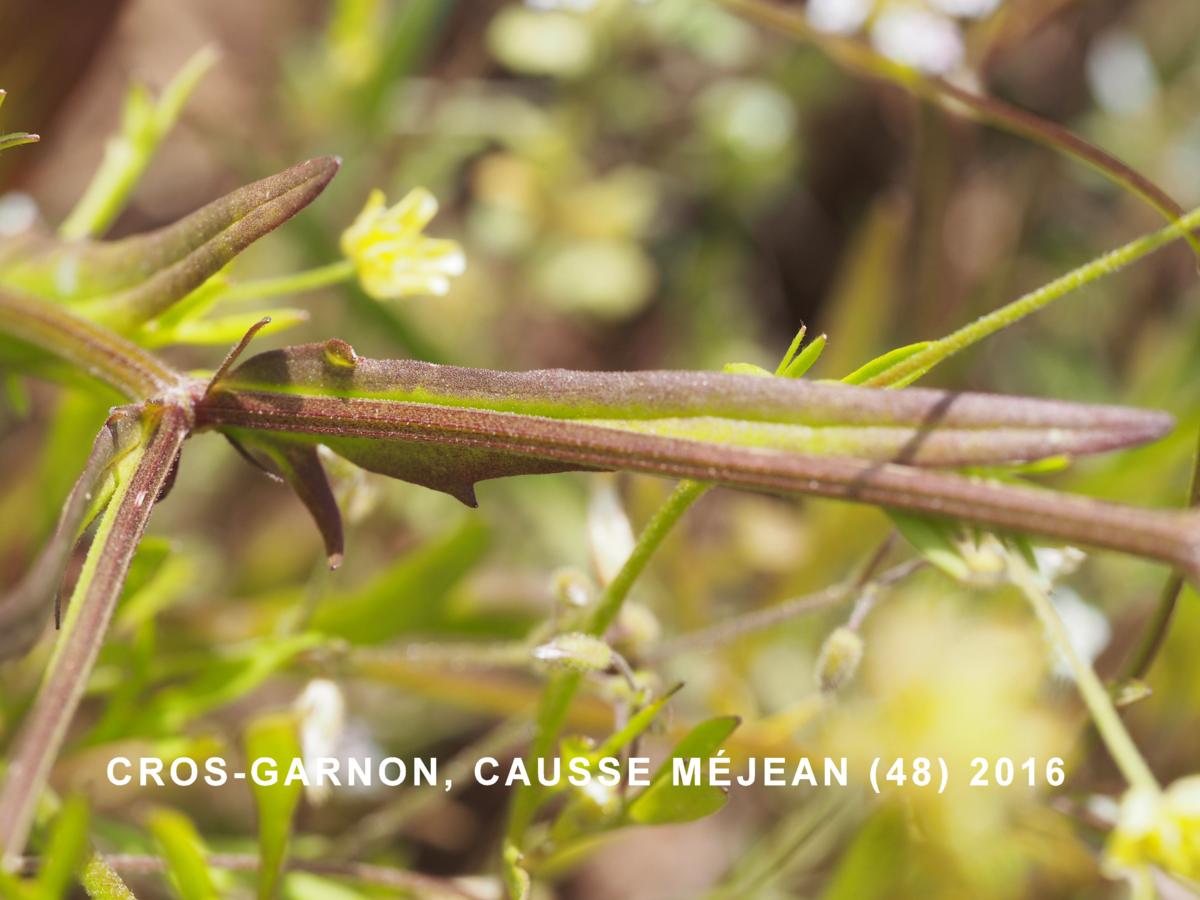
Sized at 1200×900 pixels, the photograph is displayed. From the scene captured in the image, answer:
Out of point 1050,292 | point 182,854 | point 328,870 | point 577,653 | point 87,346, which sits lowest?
point 328,870

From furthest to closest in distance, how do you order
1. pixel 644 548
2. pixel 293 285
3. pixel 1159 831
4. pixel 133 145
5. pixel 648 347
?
pixel 648 347, pixel 133 145, pixel 293 285, pixel 644 548, pixel 1159 831

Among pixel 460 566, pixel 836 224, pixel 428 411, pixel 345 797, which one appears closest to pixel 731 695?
Result: pixel 460 566

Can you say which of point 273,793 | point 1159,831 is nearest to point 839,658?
point 1159,831

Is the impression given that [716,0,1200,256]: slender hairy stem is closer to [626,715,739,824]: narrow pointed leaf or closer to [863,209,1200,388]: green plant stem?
[863,209,1200,388]: green plant stem

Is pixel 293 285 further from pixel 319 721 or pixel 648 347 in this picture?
pixel 648 347

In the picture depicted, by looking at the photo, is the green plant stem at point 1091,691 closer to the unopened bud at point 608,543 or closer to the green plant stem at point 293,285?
the unopened bud at point 608,543

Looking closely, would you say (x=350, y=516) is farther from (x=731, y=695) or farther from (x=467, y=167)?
Result: (x=467, y=167)

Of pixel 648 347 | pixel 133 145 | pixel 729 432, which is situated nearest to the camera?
pixel 729 432

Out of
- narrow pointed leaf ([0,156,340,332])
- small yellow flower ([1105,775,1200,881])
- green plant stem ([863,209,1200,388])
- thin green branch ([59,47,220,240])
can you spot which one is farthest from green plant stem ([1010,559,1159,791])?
thin green branch ([59,47,220,240])
